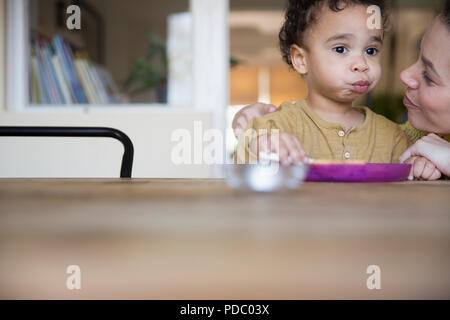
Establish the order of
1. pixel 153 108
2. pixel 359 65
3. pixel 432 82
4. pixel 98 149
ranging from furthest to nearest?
pixel 153 108 → pixel 98 149 → pixel 359 65 → pixel 432 82

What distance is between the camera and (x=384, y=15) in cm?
114

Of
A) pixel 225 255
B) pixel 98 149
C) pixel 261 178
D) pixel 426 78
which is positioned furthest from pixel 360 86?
pixel 98 149

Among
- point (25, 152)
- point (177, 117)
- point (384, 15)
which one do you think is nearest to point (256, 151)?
point (384, 15)

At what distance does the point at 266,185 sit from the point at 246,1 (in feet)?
12.5

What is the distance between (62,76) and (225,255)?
1990 millimetres

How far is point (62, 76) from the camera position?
204 centimetres

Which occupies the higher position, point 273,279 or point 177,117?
point 177,117

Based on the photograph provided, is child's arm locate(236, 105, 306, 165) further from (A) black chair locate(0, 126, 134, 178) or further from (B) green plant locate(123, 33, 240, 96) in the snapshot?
(B) green plant locate(123, 33, 240, 96)

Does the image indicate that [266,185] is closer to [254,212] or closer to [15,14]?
[254,212]

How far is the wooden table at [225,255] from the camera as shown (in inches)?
10.2

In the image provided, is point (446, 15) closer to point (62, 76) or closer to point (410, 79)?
point (410, 79)

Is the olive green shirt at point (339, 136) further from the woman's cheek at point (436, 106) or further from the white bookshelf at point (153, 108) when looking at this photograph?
the white bookshelf at point (153, 108)

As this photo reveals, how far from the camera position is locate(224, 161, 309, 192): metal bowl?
0.42 m

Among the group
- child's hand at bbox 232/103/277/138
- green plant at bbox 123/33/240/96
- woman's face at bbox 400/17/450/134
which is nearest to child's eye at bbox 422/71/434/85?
woman's face at bbox 400/17/450/134
